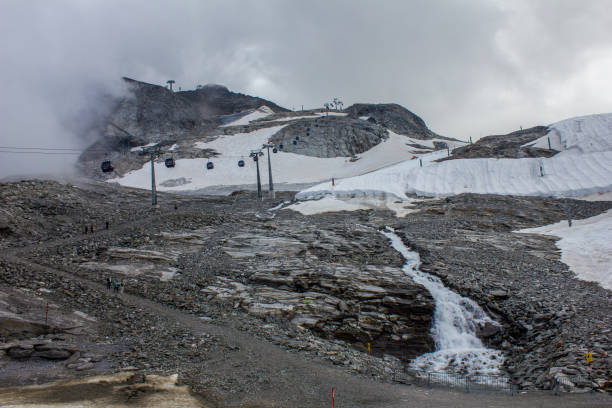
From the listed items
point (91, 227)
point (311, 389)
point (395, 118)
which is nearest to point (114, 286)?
point (311, 389)

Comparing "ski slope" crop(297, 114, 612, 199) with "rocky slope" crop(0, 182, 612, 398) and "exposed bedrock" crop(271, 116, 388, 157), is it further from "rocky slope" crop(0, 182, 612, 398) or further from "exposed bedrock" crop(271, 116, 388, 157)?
"exposed bedrock" crop(271, 116, 388, 157)

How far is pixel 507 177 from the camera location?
4791cm

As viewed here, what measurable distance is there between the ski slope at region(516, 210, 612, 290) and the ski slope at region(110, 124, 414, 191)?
33.3 metres

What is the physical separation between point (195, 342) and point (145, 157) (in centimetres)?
6840

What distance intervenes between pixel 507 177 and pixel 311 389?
4606 centimetres

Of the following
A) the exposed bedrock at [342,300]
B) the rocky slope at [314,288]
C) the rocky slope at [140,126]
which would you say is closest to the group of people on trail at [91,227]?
the rocky slope at [314,288]

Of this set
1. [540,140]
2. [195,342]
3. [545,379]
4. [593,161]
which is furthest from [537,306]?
[540,140]

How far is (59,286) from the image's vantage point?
1561 cm

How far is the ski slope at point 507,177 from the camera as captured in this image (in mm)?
42938

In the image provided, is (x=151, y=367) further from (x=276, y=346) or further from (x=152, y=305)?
(x=152, y=305)

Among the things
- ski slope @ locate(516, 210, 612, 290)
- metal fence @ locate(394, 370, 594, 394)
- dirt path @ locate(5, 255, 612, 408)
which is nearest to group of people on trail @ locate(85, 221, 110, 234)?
dirt path @ locate(5, 255, 612, 408)

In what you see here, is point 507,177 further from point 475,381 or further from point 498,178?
point 475,381

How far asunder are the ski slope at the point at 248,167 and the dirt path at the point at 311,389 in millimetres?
Answer: 45975

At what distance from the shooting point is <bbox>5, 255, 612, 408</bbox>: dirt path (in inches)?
389
